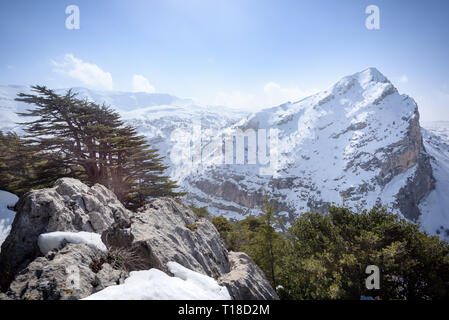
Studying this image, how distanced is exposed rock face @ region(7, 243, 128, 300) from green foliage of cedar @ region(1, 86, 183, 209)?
572 inches

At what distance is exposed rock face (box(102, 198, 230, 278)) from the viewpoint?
806cm

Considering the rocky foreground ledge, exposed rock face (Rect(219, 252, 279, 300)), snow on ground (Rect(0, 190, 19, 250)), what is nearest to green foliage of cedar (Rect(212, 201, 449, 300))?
exposed rock face (Rect(219, 252, 279, 300))

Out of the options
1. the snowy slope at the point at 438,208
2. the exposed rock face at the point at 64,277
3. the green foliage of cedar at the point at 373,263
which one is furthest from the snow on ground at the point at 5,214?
the snowy slope at the point at 438,208

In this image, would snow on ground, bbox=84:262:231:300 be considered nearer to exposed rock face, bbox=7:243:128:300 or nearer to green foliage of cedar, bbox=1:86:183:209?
exposed rock face, bbox=7:243:128:300

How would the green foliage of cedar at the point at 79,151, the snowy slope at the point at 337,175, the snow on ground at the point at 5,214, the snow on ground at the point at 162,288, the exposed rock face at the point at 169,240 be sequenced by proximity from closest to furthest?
the snow on ground at the point at 162,288 → the exposed rock face at the point at 169,240 → the snow on ground at the point at 5,214 → the green foliage of cedar at the point at 79,151 → the snowy slope at the point at 337,175

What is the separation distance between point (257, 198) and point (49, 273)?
16530 cm

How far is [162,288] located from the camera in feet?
18.5

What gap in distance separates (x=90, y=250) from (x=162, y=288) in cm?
290

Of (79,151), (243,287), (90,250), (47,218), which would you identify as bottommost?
(243,287)

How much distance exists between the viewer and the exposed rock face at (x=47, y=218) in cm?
648

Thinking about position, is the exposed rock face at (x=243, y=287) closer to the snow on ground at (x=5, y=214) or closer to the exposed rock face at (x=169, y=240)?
the exposed rock face at (x=169, y=240)

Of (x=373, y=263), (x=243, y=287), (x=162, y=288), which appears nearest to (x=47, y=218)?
(x=162, y=288)

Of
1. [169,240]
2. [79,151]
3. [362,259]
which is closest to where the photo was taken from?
[169,240]

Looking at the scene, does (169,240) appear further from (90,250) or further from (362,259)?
(362,259)
